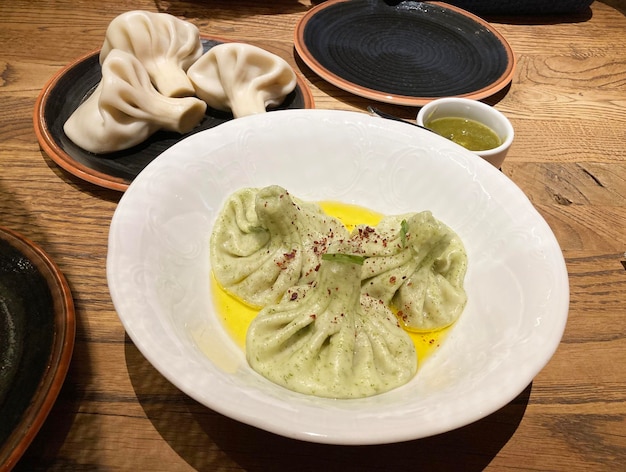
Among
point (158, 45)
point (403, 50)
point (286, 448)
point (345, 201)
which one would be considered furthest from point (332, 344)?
point (403, 50)

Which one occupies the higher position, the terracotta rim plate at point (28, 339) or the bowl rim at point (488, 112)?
the bowl rim at point (488, 112)

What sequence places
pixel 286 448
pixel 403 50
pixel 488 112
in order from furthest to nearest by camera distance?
pixel 403 50
pixel 488 112
pixel 286 448

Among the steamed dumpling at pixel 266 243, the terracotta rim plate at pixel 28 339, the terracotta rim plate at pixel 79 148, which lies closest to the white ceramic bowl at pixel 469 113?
the terracotta rim plate at pixel 79 148

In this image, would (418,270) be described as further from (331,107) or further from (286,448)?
(331,107)

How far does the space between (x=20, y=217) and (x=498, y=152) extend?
186cm

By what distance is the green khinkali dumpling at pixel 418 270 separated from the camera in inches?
59.6

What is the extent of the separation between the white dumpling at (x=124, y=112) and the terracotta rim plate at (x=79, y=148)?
0.04 m

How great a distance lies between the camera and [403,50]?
2793 millimetres

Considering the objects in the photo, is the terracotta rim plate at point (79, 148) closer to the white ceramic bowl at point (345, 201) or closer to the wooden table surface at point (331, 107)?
the wooden table surface at point (331, 107)

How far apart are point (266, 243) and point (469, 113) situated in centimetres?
116

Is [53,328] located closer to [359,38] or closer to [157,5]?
[359,38]

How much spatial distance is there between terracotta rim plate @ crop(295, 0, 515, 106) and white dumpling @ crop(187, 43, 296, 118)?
30cm

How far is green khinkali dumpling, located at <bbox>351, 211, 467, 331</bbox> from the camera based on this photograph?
1.51m

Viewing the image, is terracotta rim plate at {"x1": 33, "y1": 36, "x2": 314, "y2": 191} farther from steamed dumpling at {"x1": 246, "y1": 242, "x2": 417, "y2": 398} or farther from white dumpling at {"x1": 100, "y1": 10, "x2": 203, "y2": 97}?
steamed dumpling at {"x1": 246, "y1": 242, "x2": 417, "y2": 398}
